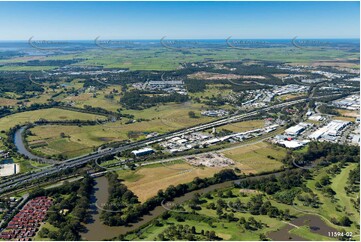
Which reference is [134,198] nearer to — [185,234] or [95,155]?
[185,234]

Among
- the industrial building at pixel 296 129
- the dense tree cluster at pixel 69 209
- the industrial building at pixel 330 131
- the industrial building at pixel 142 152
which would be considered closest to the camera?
the dense tree cluster at pixel 69 209

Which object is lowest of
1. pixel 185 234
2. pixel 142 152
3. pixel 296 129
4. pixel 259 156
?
pixel 185 234

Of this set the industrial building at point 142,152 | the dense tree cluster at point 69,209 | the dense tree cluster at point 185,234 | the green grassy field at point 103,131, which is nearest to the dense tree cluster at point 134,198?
the dense tree cluster at point 69,209

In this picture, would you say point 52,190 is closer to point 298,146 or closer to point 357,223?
point 357,223

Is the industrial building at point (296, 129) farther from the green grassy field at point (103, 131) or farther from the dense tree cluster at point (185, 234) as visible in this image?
the dense tree cluster at point (185, 234)

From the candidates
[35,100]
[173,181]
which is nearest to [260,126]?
[173,181]

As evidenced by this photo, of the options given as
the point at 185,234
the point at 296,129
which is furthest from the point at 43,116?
the point at 185,234

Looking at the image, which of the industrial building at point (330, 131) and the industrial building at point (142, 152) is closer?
the industrial building at point (142, 152)

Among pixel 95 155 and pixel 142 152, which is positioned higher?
pixel 142 152

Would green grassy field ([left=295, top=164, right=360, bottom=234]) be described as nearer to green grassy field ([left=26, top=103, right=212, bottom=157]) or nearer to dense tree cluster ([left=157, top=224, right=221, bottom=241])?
dense tree cluster ([left=157, top=224, right=221, bottom=241])

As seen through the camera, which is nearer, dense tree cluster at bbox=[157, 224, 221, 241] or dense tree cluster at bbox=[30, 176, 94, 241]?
dense tree cluster at bbox=[157, 224, 221, 241]

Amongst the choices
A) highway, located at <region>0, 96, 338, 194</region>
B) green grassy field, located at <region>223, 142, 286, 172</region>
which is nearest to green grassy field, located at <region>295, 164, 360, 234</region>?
green grassy field, located at <region>223, 142, 286, 172</region>
